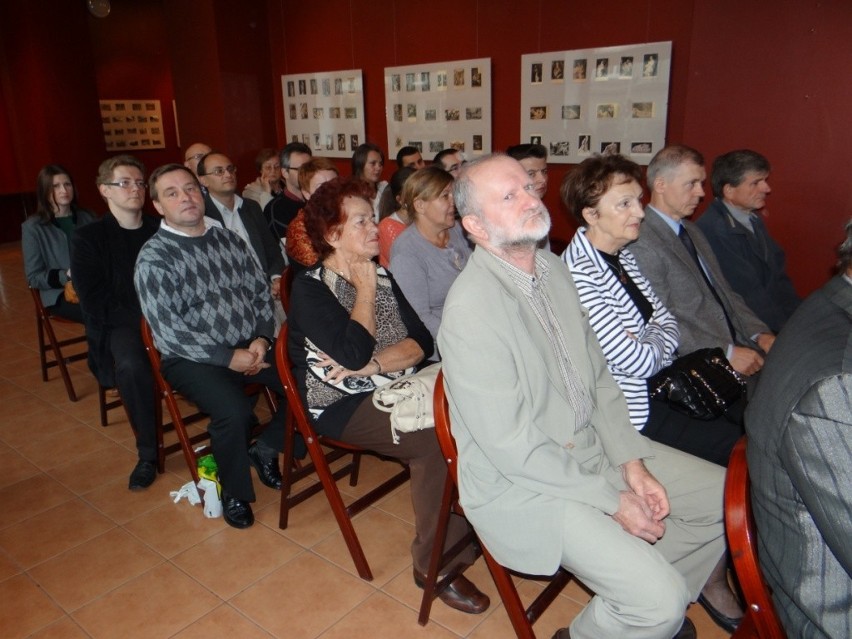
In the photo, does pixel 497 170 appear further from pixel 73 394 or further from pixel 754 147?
pixel 73 394

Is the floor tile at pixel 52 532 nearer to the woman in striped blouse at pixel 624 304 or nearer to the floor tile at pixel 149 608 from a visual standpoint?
the floor tile at pixel 149 608

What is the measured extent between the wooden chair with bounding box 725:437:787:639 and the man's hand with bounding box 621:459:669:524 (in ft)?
1.25

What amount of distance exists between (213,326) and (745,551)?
89.3 inches

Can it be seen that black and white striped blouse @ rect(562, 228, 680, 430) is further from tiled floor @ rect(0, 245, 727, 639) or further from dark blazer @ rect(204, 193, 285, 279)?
dark blazer @ rect(204, 193, 285, 279)

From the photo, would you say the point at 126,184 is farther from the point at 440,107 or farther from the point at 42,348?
the point at 440,107

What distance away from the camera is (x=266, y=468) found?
301 cm

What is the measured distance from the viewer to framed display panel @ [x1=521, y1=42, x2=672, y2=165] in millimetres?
4391

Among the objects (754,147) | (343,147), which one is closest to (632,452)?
(754,147)

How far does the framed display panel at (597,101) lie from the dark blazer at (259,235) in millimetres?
2300

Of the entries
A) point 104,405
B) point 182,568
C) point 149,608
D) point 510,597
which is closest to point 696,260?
point 510,597

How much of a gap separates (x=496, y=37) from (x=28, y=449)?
441cm

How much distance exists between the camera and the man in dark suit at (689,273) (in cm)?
263

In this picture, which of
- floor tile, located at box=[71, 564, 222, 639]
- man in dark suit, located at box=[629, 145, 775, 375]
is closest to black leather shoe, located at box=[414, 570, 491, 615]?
floor tile, located at box=[71, 564, 222, 639]

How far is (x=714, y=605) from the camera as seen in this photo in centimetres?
204
